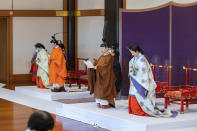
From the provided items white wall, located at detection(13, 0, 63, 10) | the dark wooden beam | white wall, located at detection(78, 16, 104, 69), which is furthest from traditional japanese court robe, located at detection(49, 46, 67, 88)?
white wall, located at detection(13, 0, 63, 10)

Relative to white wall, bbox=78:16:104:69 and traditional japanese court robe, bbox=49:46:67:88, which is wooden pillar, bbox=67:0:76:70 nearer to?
white wall, bbox=78:16:104:69

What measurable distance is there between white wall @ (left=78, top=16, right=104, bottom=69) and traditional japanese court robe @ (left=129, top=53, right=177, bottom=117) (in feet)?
20.7

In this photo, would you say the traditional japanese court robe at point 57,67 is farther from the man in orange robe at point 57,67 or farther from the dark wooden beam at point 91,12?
the dark wooden beam at point 91,12

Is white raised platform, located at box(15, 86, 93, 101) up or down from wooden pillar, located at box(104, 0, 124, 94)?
down

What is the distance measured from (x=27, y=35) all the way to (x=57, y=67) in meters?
3.79

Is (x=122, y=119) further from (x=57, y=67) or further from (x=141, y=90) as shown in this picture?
(x=57, y=67)

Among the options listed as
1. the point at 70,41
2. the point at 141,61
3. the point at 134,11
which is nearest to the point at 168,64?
the point at 134,11

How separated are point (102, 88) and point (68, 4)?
22.9 ft

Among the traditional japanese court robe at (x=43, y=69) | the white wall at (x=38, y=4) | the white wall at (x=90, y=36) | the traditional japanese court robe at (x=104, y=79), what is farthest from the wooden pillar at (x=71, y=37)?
the traditional japanese court robe at (x=104, y=79)

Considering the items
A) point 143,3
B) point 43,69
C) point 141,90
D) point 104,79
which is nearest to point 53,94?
point 43,69

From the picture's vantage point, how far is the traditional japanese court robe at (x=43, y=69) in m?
11.6

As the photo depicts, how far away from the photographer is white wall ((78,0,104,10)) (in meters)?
13.3

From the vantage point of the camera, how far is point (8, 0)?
1367 cm

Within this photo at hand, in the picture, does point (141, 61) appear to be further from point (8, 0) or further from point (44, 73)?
point (8, 0)
